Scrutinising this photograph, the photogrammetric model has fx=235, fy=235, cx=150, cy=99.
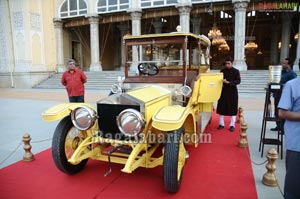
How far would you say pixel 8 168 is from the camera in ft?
12.4

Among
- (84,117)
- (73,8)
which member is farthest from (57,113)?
(73,8)

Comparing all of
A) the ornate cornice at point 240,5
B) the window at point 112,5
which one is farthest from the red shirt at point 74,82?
the window at point 112,5

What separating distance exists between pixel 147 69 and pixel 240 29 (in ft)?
46.5

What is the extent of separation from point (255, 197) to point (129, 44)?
10.0 ft

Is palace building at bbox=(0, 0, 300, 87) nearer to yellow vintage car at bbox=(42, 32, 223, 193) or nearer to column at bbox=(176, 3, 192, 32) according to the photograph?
column at bbox=(176, 3, 192, 32)

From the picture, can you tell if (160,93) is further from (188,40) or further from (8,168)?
(8,168)

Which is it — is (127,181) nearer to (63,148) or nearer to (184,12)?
(63,148)

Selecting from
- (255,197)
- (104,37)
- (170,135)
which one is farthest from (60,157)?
(104,37)

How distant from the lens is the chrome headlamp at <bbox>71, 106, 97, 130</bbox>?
123 inches

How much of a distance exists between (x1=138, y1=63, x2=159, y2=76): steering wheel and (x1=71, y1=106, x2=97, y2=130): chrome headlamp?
1605 millimetres

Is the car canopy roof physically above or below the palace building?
below

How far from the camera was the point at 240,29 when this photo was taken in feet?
53.8

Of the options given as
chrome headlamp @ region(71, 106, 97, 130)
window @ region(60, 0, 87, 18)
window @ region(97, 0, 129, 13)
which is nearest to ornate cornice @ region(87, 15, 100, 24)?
window @ region(97, 0, 129, 13)

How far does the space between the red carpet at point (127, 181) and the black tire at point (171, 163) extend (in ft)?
0.64
